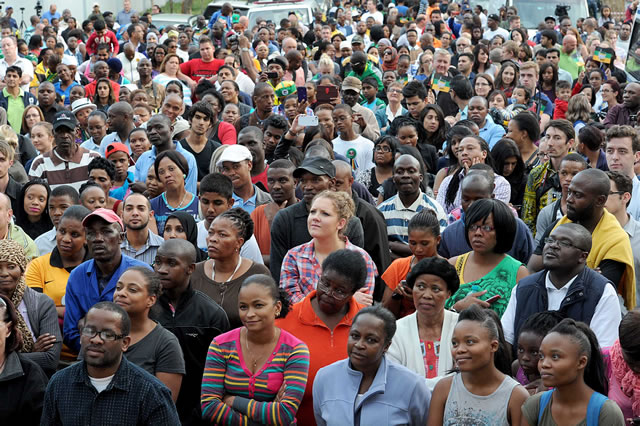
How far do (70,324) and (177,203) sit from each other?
2334 mm

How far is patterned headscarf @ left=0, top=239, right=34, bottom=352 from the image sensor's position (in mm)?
5992

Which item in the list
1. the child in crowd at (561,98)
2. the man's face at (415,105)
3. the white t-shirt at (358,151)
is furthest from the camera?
the child in crowd at (561,98)

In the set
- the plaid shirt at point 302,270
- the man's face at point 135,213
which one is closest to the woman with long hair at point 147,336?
the plaid shirt at point 302,270

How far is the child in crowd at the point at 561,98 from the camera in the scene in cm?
1310

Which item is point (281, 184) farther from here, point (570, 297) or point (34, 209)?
point (570, 297)

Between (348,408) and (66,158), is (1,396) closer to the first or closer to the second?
(348,408)

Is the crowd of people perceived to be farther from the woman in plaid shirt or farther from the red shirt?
the red shirt

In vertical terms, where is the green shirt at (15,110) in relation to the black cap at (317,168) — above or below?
below

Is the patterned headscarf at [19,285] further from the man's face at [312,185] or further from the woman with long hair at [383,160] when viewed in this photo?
the woman with long hair at [383,160]

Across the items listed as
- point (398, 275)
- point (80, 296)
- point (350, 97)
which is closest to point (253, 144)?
point (350, 97)

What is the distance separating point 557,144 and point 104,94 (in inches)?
266

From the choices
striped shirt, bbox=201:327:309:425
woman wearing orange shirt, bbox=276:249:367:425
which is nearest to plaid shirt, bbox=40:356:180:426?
striped shirt, bbox=201:327:309:425

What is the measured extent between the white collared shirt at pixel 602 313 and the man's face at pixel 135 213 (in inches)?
118

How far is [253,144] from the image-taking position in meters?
9.66
